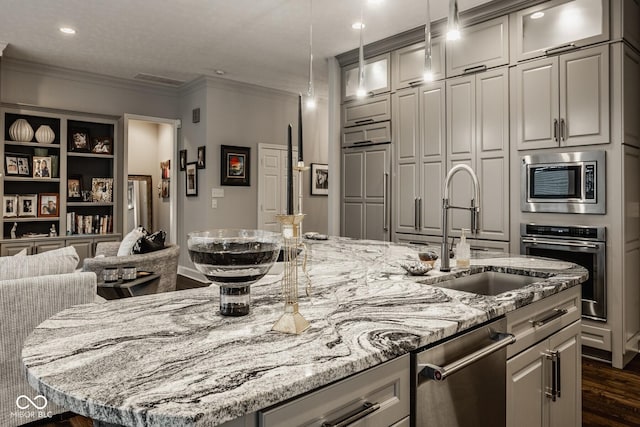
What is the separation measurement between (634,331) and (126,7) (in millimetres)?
4912

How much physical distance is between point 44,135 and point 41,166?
378 mm

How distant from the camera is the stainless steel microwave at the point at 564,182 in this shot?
9.96 ft

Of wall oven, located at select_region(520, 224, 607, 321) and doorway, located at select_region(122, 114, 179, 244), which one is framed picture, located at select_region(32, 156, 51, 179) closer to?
doorway, located at select_region(122, 114, 179, 244)

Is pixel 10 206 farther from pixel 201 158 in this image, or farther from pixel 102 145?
pixel 201 158

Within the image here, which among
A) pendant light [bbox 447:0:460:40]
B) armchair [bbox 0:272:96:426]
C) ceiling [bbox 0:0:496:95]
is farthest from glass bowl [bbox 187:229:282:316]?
ceiling [bbox 0:0:496:95]

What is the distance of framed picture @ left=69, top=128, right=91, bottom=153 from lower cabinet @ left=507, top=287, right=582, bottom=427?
18.7ft

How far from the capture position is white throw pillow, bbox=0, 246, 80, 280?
2119 millimetres

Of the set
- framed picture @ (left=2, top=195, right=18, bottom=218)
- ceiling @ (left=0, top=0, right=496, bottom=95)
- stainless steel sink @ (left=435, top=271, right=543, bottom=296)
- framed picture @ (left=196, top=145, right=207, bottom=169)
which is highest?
ceiling @ (left=0, top=0, right=496, bottom=95)

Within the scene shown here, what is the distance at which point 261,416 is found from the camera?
2.41ft

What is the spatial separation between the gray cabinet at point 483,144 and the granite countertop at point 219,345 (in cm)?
210

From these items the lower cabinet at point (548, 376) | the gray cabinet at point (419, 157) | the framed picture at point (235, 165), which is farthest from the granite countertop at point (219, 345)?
the framed picture at point (235, 165)

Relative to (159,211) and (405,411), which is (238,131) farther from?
(405,411)

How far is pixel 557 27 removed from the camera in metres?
3.29

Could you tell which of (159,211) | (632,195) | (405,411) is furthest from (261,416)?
(159,211)
